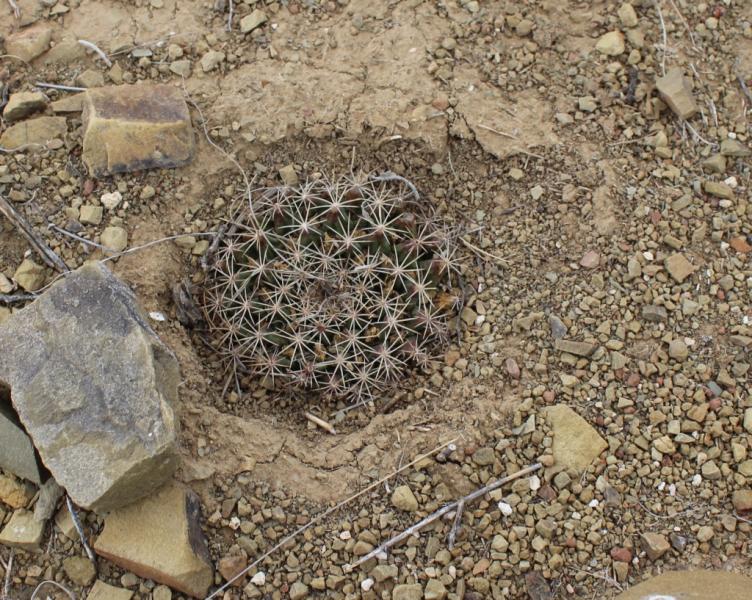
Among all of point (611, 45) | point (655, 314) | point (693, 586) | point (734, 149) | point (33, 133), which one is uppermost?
point (33, 133)

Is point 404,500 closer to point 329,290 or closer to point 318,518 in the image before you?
point 318,518

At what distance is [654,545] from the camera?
3.85 meters

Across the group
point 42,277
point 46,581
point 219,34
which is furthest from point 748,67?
point 46,581

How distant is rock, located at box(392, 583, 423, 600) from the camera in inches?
151

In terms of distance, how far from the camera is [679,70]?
5035mm

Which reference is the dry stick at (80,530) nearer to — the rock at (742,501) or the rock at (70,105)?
the rock at (70,105)

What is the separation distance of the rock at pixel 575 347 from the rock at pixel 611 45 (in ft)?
6.29

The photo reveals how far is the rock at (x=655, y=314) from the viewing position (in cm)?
438

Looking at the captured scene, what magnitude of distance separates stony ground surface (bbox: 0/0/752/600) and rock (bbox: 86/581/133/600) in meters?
0.06

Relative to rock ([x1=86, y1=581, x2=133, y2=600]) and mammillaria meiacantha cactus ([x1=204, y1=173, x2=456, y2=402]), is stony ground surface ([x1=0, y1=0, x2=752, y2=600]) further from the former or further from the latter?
mammillaria meiacantha cactus ([x1=204, y1=173, x2=456, y2=402])

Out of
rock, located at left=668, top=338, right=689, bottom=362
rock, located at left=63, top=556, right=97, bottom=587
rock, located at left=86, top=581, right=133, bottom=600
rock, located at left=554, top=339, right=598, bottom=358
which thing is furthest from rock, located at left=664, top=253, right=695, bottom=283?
rock, located at left=63, top=556, right=97, bottom=587

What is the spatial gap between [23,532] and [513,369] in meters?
2.45

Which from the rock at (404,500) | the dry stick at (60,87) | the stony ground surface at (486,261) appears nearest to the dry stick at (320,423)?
the stony ground surface at (486,261)

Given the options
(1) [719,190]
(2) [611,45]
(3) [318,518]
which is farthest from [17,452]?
(2) [611,45]
